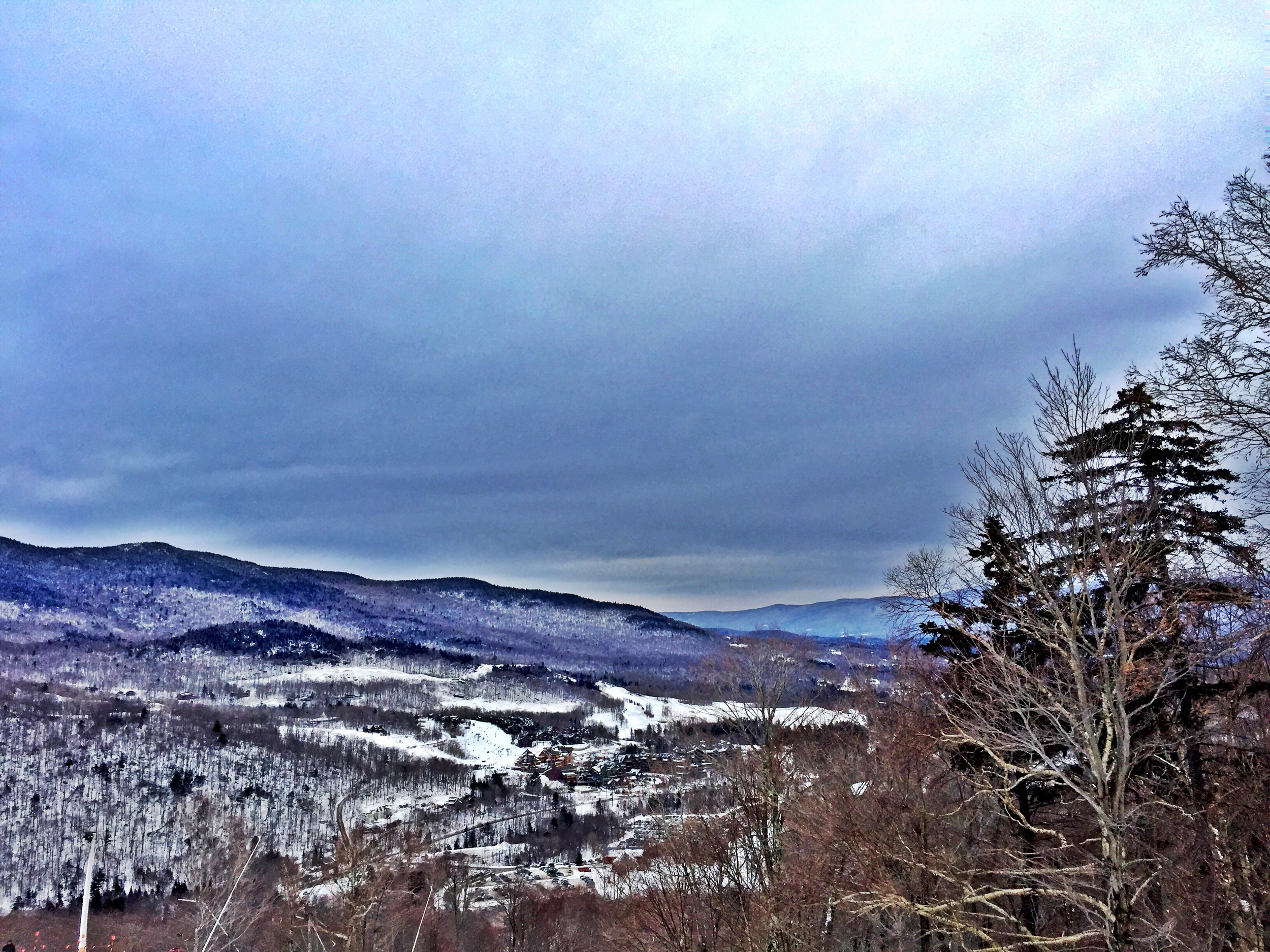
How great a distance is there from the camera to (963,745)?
45.3 ft

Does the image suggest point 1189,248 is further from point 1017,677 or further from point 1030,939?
point 1030,939

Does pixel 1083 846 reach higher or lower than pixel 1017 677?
lower

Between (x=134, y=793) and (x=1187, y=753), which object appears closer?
(x=1187, y=753)

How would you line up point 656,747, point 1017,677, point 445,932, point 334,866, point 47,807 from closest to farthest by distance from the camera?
1. point 1017,677
2. point 334,866
3. point 445,932
4. point 47,807
5. point 656,747

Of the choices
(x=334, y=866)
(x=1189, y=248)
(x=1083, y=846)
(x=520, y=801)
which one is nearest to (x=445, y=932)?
(x=334, y=866)

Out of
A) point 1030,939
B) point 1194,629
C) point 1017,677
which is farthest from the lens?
point 1194,629

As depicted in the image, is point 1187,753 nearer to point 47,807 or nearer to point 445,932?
point 445,932

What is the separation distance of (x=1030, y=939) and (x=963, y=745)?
6.29 metres

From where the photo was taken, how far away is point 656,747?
168 metres

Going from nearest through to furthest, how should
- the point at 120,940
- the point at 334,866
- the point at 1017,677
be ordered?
the point at 1017,677
the point at 334,866
the point at 120,940

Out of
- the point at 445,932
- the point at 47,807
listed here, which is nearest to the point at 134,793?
the point at 47,807

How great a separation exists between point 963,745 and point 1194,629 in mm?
4315

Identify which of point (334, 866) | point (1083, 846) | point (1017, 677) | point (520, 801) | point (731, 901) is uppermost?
point (1017, 677)

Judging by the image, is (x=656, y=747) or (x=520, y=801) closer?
(x=520, y=801)
